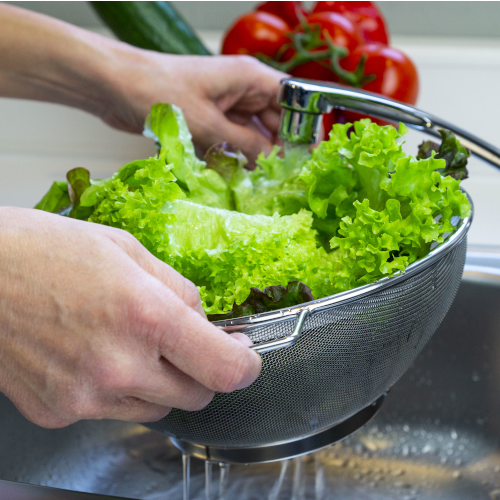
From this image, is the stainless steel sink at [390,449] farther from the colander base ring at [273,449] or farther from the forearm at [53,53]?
the forearm at [53,53]

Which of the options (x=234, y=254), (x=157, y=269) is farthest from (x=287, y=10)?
(x=157, y=269)

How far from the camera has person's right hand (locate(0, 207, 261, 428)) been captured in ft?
1.17

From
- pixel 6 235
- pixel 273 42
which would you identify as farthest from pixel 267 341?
pixel 273 42

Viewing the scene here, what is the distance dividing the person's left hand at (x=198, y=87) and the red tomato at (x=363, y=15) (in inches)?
17.0

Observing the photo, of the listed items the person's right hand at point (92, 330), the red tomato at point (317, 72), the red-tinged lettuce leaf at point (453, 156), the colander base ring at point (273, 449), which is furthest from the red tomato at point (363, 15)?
the person's right hand at point (92, 330)

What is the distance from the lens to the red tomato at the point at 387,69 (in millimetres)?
1115

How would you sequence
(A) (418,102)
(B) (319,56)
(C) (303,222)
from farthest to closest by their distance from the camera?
(A) (418,102) → (B) (319,56) → (C) (303,222)

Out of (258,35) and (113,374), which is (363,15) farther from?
(113,374)

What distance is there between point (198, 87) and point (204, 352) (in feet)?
1.96

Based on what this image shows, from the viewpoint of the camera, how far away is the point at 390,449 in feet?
2.75

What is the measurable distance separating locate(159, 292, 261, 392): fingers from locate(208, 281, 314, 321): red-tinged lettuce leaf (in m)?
0.10

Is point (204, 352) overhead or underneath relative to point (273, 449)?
overhead

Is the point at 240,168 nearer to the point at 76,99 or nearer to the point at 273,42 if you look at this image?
the point at 76,99

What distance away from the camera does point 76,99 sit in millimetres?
972
